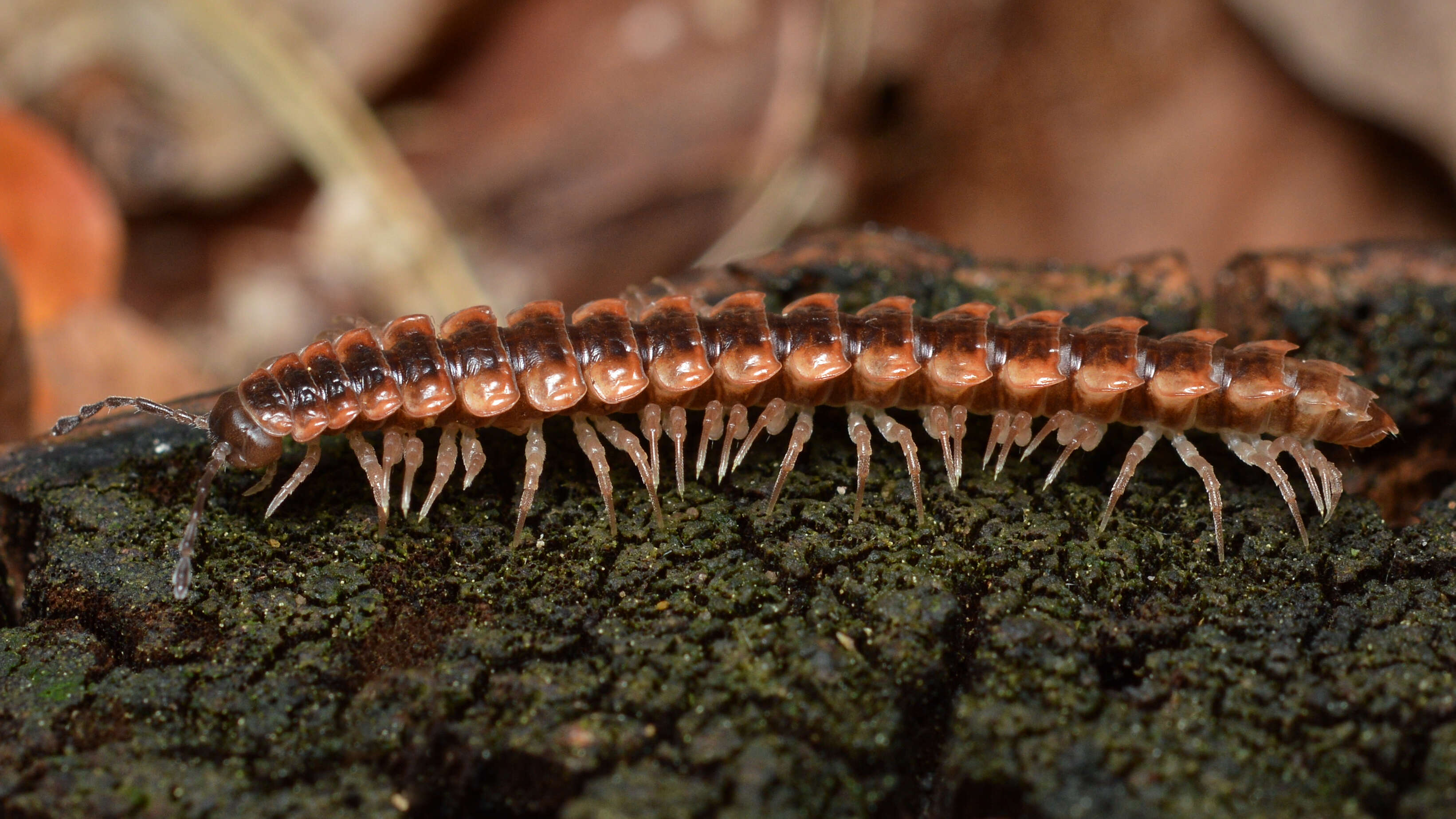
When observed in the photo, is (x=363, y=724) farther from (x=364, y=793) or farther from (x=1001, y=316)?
(x=1001, y=316)

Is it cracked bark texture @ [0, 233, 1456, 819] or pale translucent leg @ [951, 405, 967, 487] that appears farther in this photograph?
pale translucent leg @ [951, 405, 967, 487]

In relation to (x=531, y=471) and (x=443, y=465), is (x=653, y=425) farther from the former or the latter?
(x=443, y=465)

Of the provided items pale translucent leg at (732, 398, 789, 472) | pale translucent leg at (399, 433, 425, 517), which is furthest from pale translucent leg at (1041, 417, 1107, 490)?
pale translucent leg at (399, 433, 425, 517)

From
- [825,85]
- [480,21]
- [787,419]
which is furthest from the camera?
[480,21]

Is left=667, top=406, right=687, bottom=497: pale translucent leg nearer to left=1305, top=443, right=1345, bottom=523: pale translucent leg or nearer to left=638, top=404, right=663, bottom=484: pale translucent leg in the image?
left=638, top=404, right=663, bottom=484: pale translucent leg

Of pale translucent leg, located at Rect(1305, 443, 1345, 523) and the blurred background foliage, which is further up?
the blurred background foliage

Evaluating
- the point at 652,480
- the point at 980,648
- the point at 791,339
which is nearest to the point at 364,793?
the point at 652,480
